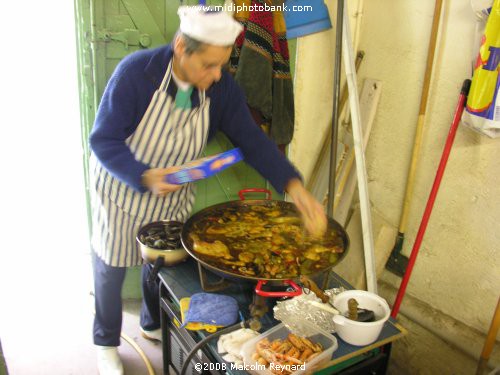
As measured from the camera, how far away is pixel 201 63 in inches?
62.6

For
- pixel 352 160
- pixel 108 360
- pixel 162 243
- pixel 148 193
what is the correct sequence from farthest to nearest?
pixel 352 160
pixel 108 360
pixel 148 193
pixel 162 243

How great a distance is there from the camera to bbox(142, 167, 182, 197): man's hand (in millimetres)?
1611

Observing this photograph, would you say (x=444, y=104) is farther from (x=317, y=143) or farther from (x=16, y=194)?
(x=16, y=194)

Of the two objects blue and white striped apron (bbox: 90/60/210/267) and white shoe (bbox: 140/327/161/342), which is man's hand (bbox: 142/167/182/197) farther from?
white shoe (bbox: 140/327/161/342)

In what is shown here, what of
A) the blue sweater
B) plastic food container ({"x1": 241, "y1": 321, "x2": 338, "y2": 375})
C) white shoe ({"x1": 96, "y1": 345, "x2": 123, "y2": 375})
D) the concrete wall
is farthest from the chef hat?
white shoe ({"x1": 96, "y1": 345, "x2": 123, "y2": 375})

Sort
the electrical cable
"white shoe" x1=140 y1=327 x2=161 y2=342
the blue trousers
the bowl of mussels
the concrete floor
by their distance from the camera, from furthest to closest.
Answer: "white shoe" x1=140 y1=327 x2=161 y2=342 → the concrete floor → the blue trousers → the bowl of mussels → the electrical cable

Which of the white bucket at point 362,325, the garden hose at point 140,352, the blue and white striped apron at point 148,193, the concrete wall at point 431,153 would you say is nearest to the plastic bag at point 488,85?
the concrete wall at point 431,153

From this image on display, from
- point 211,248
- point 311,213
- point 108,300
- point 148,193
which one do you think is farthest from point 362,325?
point 108,300

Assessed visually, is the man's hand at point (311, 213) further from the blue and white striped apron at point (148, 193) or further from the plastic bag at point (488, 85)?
the plastic bag at point (488, 85)

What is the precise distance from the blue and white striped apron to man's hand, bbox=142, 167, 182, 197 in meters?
0.25

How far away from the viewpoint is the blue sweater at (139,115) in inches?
65.5

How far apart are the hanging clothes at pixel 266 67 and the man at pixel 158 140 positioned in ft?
1.42

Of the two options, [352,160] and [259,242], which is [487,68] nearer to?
[352,160]

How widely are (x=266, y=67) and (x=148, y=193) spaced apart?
1.05 metres
